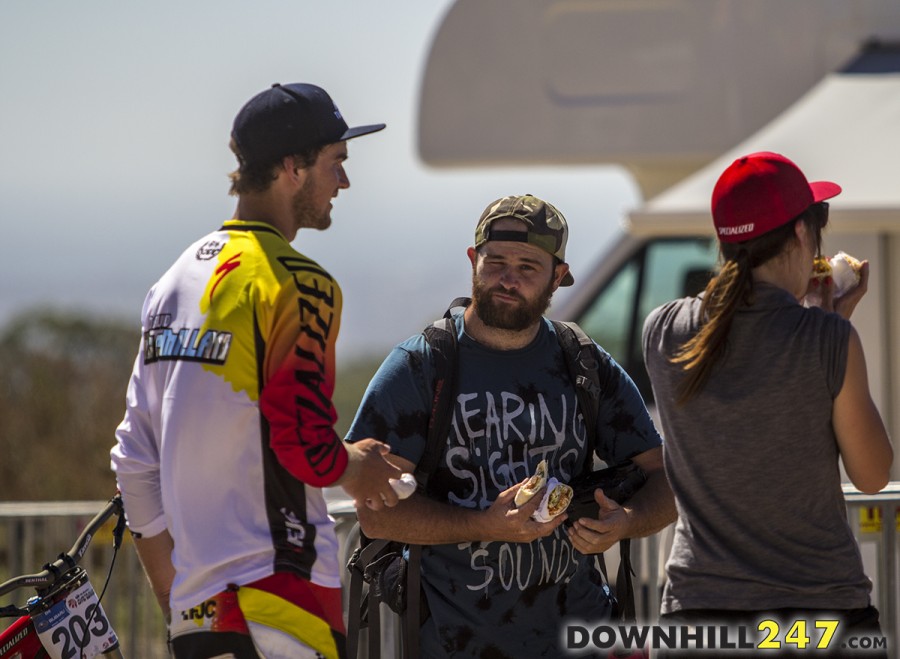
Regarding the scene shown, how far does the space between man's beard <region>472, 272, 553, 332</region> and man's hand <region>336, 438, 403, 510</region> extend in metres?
0.61

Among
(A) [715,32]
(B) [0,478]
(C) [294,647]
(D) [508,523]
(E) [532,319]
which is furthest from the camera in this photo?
(B) [0,478]

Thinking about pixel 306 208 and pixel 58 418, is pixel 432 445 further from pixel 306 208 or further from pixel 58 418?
pixel 58 418

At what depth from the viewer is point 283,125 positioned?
2.96 meters

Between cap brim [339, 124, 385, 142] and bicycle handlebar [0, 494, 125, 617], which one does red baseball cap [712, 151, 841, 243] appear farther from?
bicycle handlebar [0, 494, 125, 617]

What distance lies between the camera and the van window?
7.07 metres

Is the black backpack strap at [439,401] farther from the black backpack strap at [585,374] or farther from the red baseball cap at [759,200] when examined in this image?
the red baseball cap at [759,200]

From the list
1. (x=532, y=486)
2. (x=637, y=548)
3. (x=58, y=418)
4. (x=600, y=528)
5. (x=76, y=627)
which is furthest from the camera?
(x=58, y=418)

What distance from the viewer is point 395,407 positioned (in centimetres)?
342

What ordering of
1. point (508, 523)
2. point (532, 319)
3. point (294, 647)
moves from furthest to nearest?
point (532, 319) → point (508, 523) → point (294, 647)

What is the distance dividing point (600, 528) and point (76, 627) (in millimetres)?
1431

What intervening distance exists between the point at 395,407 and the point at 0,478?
26.4ft

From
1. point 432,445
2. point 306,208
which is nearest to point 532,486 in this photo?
point 432,445

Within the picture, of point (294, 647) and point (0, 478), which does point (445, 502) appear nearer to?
point (294, 647)

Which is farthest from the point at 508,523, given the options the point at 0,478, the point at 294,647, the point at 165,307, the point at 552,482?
the point at 0,478
